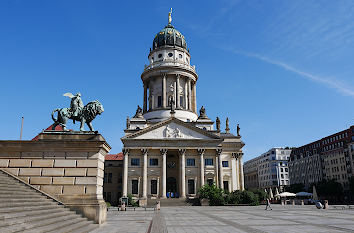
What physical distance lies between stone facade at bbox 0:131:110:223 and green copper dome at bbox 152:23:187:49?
6214 cm

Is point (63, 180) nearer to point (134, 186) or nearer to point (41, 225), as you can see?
point (41, 225)

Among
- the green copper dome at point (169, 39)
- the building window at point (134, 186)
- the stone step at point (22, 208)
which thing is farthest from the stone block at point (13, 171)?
the green copper dome at point (169, 39)

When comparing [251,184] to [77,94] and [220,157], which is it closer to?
[220,157]

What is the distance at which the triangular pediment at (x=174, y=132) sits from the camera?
2167 inches

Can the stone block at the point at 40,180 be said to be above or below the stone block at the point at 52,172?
below

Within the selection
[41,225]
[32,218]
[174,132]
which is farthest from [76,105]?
[174,132]

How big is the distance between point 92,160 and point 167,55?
5983cm

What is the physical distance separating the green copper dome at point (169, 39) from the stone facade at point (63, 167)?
62.1 m

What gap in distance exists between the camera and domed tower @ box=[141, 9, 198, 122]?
223ft

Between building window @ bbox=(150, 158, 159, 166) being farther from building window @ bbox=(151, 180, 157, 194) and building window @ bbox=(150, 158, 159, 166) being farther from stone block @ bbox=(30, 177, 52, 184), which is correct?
stone block @ bbox=(30, 177, 52, 184)

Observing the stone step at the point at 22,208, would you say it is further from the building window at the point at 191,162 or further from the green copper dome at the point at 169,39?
the green copper dome at the point at 169,39

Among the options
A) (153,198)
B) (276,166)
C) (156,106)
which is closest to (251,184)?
(276,166)

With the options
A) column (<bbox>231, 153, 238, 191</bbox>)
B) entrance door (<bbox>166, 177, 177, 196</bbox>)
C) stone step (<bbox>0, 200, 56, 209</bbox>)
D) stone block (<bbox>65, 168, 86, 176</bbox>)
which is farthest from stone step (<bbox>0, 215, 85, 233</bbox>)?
column (<bbox>231, 153, 238, 191</bbox>)

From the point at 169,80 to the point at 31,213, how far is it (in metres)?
61.4
